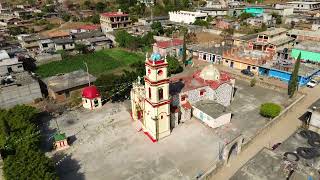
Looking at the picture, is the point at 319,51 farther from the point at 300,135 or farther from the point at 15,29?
the point at 15,29

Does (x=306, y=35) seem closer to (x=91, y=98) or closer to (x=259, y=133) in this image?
(x=259, y=133)

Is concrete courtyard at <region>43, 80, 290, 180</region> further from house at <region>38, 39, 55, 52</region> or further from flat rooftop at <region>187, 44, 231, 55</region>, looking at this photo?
house at <region>38, 39, 55, 52</region>

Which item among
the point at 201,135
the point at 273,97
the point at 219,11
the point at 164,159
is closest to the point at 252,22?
the point at 219,11

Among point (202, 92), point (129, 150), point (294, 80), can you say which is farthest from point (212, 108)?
point (294, 80)

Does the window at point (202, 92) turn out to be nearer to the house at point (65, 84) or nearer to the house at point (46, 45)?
the house at point (65, 84)

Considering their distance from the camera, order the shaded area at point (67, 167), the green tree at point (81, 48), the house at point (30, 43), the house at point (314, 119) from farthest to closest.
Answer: the house at point (30, 43) → the green tree at point (81, 48) → the house at point (314, 119) → the shaded area at point (67, 167)

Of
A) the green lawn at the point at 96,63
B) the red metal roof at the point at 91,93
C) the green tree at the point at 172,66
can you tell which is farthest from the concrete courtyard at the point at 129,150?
the green lawn at the point at 96,63
